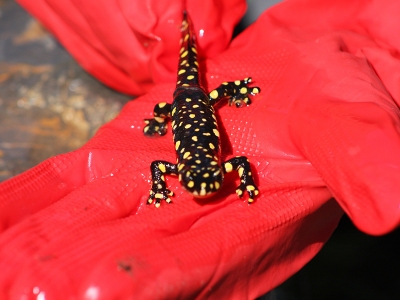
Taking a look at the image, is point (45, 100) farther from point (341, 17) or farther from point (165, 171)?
point (341, 17)

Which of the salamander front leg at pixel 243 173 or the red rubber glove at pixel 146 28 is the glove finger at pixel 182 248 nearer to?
the salamander front leg at pixel 243 173

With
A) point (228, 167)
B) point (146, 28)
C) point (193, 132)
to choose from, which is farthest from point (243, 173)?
point (146, 28)

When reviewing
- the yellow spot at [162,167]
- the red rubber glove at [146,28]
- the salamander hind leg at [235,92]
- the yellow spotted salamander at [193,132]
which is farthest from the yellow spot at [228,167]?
the red rubber glove at [146,28]

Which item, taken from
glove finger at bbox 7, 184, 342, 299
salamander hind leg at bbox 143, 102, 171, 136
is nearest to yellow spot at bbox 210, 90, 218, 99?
salamander hind leg at bbox 143, 102, 171, 136

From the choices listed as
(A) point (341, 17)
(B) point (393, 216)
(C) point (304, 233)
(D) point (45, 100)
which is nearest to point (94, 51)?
(D) point (45, 100)

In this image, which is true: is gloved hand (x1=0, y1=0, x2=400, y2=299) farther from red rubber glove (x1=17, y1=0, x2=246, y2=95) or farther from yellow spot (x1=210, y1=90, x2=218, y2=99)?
red rubber glove (x1=17, y1=0, x2=246, y2=95)
